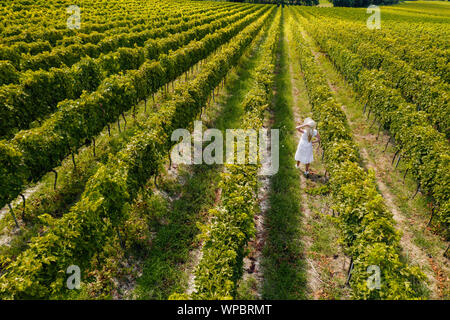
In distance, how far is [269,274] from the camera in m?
6.91

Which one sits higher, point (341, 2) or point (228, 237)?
point (341, 2)

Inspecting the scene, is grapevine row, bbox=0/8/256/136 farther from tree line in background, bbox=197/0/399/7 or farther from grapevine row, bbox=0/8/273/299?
tree line in background, bbox=197/0/399/7

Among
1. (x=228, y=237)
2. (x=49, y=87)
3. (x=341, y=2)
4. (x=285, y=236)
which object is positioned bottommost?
(x=285, y=236)

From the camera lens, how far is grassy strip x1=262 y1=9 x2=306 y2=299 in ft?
21.8

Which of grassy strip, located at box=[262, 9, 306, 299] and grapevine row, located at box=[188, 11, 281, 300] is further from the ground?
grapevine row, located at box=[188, 11, 281, 300]

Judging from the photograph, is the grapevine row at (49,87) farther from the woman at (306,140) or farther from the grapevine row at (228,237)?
the woman at (306,140)

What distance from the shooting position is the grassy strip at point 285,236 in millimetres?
6641

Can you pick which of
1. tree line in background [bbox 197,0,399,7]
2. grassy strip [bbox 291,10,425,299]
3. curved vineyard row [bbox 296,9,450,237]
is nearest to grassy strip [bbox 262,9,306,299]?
grassy strip [bbox 291,10,425,299]

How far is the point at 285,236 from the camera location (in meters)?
8.02

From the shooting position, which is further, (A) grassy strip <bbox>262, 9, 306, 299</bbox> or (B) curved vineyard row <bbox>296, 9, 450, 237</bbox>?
(B) curved vineyard row <bbox>296, 9, 450, 237</bbox>

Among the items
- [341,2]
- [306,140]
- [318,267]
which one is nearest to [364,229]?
[318,267]

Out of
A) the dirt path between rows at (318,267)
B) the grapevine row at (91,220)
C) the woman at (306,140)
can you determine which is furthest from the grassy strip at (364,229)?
the grapevine row at (91,220)

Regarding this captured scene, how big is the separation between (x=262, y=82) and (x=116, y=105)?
795 cm

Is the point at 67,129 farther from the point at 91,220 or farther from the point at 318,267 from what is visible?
the point at 318,267
